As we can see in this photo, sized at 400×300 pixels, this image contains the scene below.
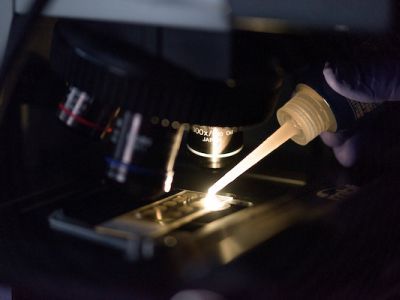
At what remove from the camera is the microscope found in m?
0.48

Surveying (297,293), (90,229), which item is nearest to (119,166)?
(90,229)

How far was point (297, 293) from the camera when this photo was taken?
50 cm

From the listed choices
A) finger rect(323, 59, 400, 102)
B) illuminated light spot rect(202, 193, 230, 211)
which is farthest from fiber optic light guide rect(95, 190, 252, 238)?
finger rect(323, 59, 400, 102)

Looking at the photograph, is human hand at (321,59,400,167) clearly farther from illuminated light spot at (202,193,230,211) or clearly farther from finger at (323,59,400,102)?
illuminated light spot at (202,193,230,211)

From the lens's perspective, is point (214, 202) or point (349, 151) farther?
point (349, 151)

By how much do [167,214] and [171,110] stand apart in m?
0.14

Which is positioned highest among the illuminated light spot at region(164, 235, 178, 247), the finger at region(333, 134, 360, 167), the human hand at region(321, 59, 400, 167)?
the human hand at region(321, 59, 400, 167)

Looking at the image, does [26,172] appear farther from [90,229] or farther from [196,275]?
[196,275]

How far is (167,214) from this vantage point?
0.59 m

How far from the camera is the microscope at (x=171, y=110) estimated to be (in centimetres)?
48

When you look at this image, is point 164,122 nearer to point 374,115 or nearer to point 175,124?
point 175,124

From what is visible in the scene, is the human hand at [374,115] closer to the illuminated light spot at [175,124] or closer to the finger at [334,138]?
the finger at [334,138]

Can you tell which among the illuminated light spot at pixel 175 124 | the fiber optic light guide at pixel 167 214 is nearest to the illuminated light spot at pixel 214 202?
the fiber optic light guide at pixel 167 214

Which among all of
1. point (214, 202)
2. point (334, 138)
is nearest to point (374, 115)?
point (334, 138)
